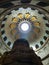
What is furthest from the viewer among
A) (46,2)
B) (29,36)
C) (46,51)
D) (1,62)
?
(29,36)

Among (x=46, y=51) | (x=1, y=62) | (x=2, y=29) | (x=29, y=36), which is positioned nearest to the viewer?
(x=1, y=62)

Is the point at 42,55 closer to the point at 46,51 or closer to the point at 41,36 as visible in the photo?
the point at 46,51

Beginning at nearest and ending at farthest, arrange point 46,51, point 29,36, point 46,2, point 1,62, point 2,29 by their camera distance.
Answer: point 1,62 < point 46,2 < point 46,51 < point 2,29 < point 29,36

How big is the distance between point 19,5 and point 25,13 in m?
5.18

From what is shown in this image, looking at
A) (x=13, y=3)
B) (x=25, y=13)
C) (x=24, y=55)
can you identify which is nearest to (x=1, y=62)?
(x=24, y=55)

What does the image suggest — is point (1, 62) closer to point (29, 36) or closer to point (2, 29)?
point (2, 29)

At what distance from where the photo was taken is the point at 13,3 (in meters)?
13.1

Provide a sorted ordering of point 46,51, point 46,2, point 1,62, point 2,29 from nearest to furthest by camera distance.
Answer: point 1,62
point 46,2
point 46,51
point 2,29

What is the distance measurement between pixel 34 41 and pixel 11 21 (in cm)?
313

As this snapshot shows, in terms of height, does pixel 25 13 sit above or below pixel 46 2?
below

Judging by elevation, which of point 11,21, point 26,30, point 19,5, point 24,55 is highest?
point 24,55

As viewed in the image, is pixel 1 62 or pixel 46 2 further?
→ pixel 46 2

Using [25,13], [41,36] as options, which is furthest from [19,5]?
[41,36]

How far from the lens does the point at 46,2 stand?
1273 cm
